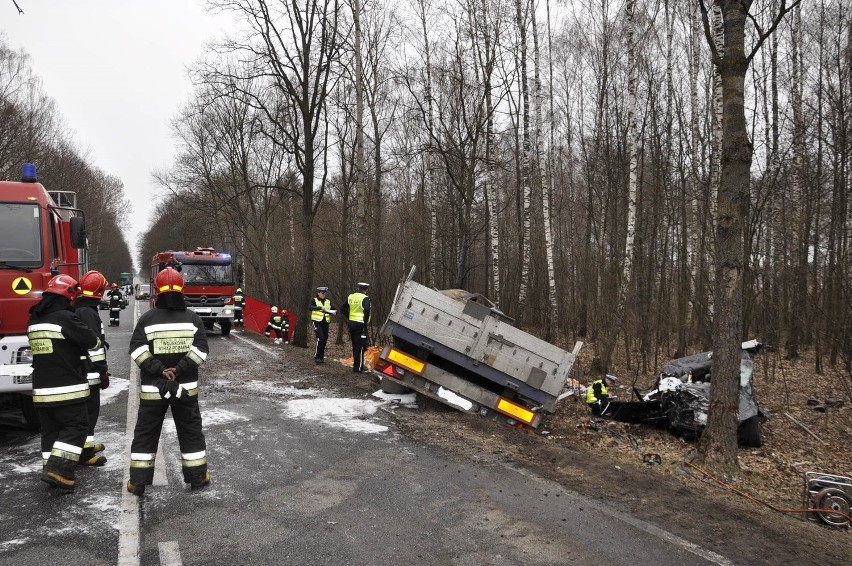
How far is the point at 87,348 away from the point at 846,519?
6.79 meters

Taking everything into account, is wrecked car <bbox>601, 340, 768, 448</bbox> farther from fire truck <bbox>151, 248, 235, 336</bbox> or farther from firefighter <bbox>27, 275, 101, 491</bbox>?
fire truck <bbox>151, 248, 235, 336</bbox>

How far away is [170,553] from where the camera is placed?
3754 millimetres

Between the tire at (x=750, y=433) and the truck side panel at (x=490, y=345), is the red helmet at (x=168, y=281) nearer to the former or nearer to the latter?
the truck side panel at (x=490, y=345)

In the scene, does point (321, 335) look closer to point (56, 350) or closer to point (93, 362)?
point (93, 362)

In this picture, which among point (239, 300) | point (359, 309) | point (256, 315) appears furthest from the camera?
point (256, 315)

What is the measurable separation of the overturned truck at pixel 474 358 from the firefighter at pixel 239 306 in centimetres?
1367

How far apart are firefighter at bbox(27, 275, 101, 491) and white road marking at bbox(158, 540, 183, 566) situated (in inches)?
62.6

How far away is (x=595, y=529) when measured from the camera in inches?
169

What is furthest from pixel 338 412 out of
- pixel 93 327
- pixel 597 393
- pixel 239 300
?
pixel 239 300

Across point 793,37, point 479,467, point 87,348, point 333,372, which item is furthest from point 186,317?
point 793,37

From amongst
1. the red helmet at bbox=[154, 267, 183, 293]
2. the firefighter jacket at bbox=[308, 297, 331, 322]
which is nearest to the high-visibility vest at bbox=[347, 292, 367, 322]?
the firefighter jacket at bbox=[308, 297, 331, 322]

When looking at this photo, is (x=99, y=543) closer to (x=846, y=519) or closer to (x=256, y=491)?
(x=256, y=491)

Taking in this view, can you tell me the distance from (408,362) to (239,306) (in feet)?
47.1

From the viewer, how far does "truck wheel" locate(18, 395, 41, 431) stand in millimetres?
6687
